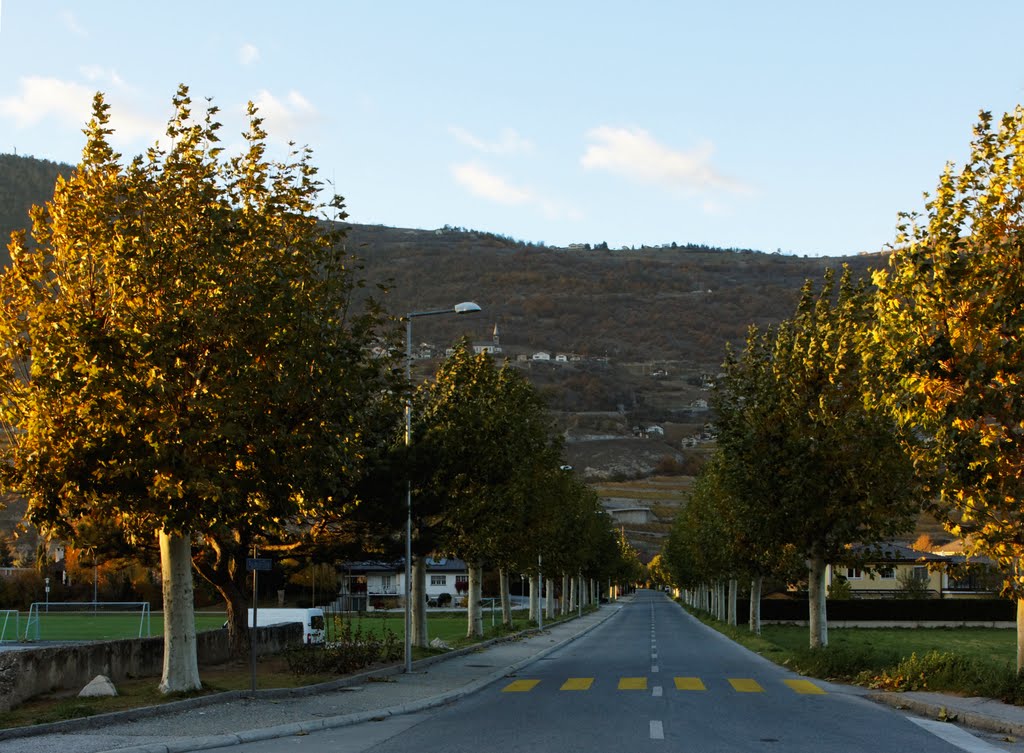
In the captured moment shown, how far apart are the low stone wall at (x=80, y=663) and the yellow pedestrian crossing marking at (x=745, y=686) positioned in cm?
1270

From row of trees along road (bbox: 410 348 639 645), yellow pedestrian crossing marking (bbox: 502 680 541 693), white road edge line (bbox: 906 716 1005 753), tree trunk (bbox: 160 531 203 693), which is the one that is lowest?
yellow pedestrian crossing marking (bbox: 502 680 541 693)

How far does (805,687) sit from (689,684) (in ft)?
8.15

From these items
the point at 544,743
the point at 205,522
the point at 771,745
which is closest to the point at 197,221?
the point at 205,522

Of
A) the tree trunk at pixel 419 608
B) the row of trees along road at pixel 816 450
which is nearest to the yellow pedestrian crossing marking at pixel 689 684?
the row of trees along road at pixel 816 450

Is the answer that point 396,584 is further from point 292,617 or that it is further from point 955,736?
point 955,736

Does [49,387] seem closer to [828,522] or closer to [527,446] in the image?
[828,522]

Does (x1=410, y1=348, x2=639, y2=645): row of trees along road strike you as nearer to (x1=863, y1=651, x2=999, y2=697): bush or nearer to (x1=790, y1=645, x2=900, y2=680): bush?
(x1=790, y1=645, x2=900, y2=680): bush

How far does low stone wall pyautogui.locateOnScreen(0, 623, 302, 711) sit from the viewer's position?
19.9 metres

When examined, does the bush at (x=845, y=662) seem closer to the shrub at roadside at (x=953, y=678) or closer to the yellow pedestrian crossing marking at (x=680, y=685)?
the yellow pedestrian crossing marking at (x=680, y=685)

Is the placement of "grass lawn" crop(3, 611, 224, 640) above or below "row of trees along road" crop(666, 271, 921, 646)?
below

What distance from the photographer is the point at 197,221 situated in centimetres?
2127

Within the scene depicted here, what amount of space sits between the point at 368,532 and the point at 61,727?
14.5 metres

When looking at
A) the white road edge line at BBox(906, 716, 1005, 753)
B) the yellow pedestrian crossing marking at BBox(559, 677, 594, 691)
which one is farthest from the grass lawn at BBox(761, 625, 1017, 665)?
the white road edge line at BBox(906, 716, 1005, 753)

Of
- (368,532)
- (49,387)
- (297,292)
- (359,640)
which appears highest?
(297,292)
